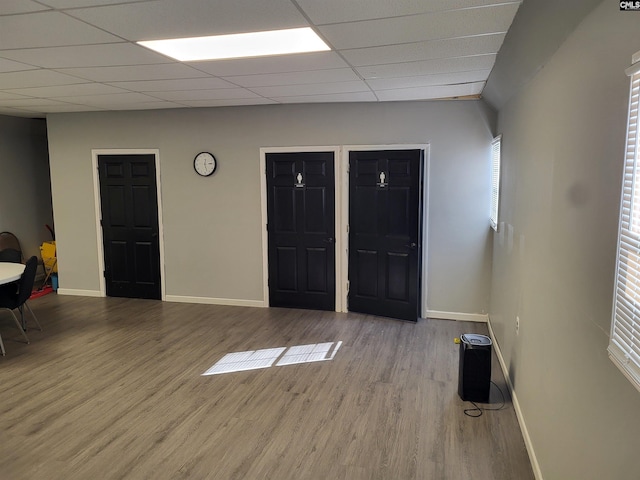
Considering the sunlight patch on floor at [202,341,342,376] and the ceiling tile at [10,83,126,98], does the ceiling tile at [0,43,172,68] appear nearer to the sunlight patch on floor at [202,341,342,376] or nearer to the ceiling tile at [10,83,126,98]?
the ceiling tile at [10,83,126,98]

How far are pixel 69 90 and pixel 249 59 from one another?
7.73ft

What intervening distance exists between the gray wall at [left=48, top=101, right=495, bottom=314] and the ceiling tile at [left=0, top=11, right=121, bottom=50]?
2969 millimetres

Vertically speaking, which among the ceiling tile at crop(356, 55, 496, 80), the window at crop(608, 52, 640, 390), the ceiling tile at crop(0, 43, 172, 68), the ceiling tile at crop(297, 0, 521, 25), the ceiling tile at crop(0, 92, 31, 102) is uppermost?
the ceiling tile at crop(0, 92, 31, 102)

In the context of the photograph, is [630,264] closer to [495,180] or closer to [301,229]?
[495,180]

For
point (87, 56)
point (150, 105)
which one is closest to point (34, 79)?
point (87, 56)

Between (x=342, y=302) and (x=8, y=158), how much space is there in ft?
18.4

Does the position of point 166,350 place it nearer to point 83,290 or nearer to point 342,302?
point 342,302

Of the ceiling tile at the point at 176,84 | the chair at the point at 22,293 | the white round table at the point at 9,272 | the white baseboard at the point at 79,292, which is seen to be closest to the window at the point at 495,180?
the ceiling tile at the point at 176,84

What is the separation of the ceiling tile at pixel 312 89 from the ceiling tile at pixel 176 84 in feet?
1.42

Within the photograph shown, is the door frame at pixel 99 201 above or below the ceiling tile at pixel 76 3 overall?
below

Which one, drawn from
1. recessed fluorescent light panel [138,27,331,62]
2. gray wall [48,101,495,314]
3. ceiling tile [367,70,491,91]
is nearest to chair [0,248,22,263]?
gray wall [48,101,495,314]

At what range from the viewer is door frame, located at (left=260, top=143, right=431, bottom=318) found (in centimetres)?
524

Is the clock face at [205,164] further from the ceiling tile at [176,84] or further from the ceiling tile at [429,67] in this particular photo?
the ceiling tile at [429,67]

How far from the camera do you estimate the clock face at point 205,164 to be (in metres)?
5.84
